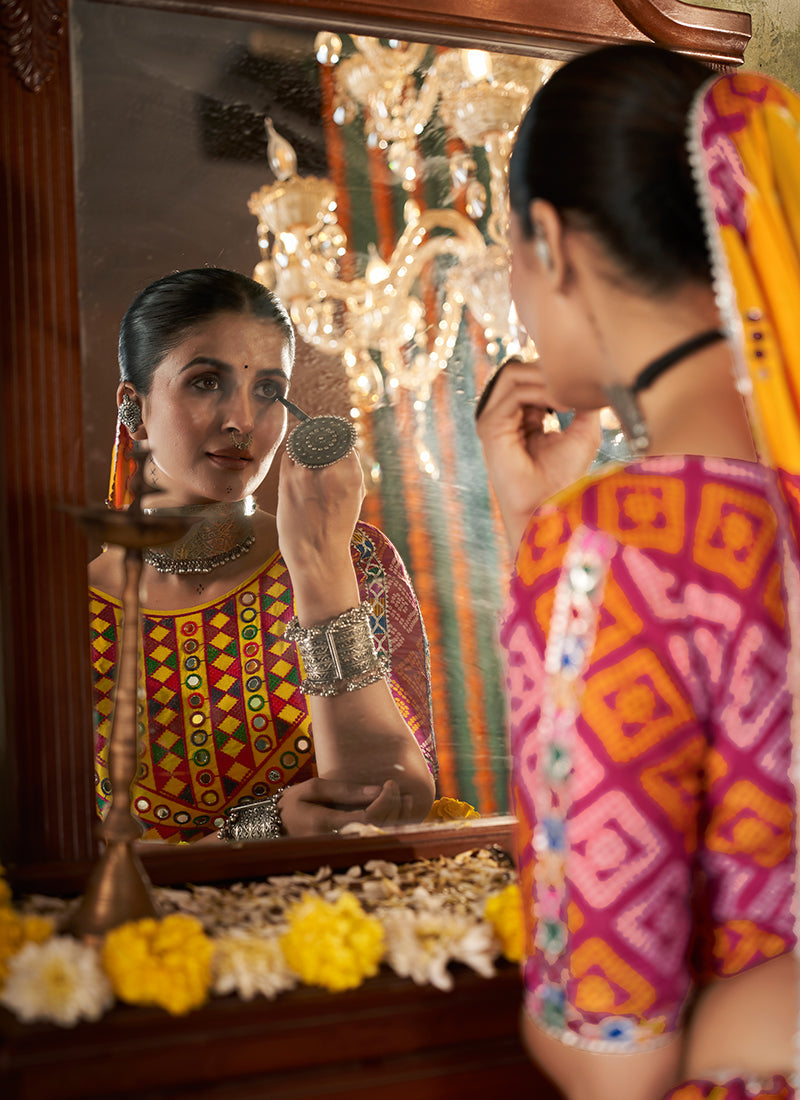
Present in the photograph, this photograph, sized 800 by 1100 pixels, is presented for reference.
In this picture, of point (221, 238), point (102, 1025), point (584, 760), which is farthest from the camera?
point (221, 238)

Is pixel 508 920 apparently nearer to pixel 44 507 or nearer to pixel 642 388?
pixel 642 388

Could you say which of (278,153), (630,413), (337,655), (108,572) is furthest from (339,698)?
(278,153)

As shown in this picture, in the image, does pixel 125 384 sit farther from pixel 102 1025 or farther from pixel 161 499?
pixel 102 1025

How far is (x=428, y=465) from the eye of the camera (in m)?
1.25

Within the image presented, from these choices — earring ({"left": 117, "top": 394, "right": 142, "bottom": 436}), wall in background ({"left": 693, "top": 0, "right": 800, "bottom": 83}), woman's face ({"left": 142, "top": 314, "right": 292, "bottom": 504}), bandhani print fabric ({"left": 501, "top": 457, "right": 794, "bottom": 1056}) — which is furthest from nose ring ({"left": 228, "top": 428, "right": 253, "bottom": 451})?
wall in background ({"left": 693, "top": 0, "right": 800, "bottom": 83})

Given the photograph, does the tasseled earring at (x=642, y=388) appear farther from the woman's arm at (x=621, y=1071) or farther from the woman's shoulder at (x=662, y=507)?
the woman's arm at (x=621, y=1071)

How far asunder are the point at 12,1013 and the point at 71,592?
0.42 metres

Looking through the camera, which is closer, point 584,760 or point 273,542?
point 584,760

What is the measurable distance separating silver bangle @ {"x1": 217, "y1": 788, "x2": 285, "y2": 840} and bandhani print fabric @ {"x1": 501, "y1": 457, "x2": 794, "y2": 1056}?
0.45m

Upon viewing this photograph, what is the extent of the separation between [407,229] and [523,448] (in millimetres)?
328

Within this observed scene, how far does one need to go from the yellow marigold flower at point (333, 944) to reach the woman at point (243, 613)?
0.23 m

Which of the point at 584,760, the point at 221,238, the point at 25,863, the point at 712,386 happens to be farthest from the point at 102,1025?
the point at 221,238

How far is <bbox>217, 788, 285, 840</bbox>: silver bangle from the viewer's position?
114 cm

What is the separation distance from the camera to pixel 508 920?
3.22 ft
